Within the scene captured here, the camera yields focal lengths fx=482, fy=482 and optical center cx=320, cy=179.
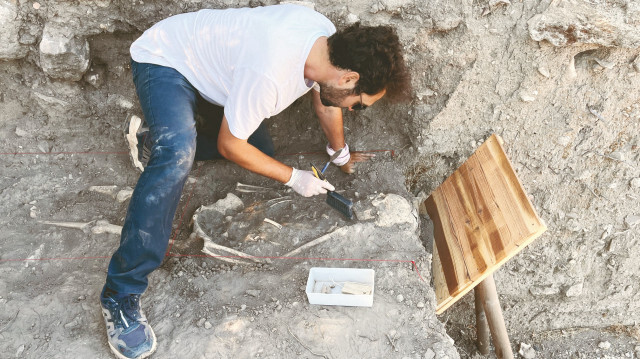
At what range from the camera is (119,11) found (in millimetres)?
2867

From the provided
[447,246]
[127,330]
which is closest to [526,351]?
[447,246]

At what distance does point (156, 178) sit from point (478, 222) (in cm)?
158

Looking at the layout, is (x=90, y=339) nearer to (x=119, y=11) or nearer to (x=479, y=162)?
(x=119, y=11)

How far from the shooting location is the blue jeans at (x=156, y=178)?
2096 millimetres

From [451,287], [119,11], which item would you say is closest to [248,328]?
[451,287]

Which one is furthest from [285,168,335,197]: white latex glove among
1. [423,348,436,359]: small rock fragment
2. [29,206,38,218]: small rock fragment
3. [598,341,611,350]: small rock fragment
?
[598,341,611,350]: small rock fragment

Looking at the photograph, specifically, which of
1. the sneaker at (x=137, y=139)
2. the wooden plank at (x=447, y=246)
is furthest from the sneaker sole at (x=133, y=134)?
the wooden plank at (x=447, y=246)

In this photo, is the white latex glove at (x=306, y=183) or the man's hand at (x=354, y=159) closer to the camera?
the white latex glove at (x=306, y=183)

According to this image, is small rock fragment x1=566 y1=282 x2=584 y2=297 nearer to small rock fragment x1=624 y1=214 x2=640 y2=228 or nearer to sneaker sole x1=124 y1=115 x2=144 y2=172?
small rock fragment x1=624 y1=214 x2=640 y2=228

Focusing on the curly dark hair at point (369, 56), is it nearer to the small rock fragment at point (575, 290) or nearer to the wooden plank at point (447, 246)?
the wooden plank at point (447, 246)

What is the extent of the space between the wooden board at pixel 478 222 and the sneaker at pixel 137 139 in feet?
5.78

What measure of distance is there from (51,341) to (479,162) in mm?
2261

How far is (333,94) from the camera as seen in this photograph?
87.4 inches

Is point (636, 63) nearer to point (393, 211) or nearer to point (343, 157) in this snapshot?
point (393, 211)
